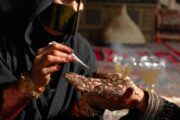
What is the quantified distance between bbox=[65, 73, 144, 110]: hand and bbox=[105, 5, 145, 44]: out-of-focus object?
2.60 meters

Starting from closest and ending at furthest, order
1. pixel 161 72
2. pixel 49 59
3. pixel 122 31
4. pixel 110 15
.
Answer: pixel 49 59, pixel 161 72, pixel 122 31, pixel 110 15

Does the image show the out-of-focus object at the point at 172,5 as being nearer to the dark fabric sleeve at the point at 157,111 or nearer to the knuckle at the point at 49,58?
the dark fabric sleeve at the point at 157,111

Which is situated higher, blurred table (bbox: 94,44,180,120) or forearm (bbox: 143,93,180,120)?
forearm (bbox: 143,93,180,120)

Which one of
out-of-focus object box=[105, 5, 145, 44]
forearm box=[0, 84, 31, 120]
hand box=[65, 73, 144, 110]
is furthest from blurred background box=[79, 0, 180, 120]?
forearm box=[0, 84, 31, 120]

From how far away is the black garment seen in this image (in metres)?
1.46

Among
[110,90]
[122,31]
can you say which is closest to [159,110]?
[110,90]

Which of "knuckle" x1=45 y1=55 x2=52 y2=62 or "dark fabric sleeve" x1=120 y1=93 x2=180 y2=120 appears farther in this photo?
"dark fabric sleeve" x1=120 y1=93 x2=180 y2=120

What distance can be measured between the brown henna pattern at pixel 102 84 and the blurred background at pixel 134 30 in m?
1.49

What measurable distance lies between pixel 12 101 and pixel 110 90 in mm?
320

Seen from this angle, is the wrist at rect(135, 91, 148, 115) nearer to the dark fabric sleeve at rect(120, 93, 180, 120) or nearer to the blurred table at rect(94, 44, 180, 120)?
the dark fabric sleeve at rect(120, 93, 180, 120)

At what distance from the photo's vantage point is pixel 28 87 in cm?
130

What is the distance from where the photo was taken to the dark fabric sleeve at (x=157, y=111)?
1.40m

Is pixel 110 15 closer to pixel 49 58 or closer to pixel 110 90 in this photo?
pixel 110 90

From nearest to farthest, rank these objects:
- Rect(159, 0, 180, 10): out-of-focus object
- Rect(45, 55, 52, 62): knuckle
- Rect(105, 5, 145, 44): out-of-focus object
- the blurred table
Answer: Rect(45, 55, 52, 62): knuckle, the blurred table, Rect(105, 5, 145, 44): out-of-focus object, Rect(159, 0, 180, 10): out-of-focus object
